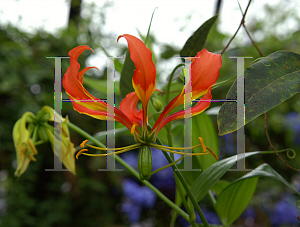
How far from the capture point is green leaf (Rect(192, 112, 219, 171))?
0.52m

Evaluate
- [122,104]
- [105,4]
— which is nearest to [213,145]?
[122,104]

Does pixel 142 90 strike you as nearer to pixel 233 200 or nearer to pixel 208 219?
pixel 233 200

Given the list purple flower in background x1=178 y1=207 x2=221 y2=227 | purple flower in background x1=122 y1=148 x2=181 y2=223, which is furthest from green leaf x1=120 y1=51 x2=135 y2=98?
purple flower in background x1=178 y1=207 x2=221 y2=227

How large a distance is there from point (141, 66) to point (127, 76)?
0.17 m

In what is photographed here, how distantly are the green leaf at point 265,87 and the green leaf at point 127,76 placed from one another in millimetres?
194

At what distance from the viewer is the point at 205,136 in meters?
0.55

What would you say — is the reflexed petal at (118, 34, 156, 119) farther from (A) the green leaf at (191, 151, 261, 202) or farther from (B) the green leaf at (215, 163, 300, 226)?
(B) the green leaf at (215, 163, 300, 226)

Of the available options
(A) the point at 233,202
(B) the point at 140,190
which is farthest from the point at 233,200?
(B) the point at 140,190

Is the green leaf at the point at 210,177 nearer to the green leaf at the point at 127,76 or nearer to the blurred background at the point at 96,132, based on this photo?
the green leaf at the point at 127,76

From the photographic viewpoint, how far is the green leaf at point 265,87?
252 mm

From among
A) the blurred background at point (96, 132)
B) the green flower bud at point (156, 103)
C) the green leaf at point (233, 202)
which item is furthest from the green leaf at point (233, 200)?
the blurred background at point (96, 132)

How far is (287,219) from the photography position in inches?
47.3

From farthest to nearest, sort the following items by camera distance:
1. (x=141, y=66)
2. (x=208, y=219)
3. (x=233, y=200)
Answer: (x=208, y=219), (x=233, y=200), (x=141, y=66)

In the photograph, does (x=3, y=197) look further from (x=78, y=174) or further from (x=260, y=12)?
(x=260, y=12)
